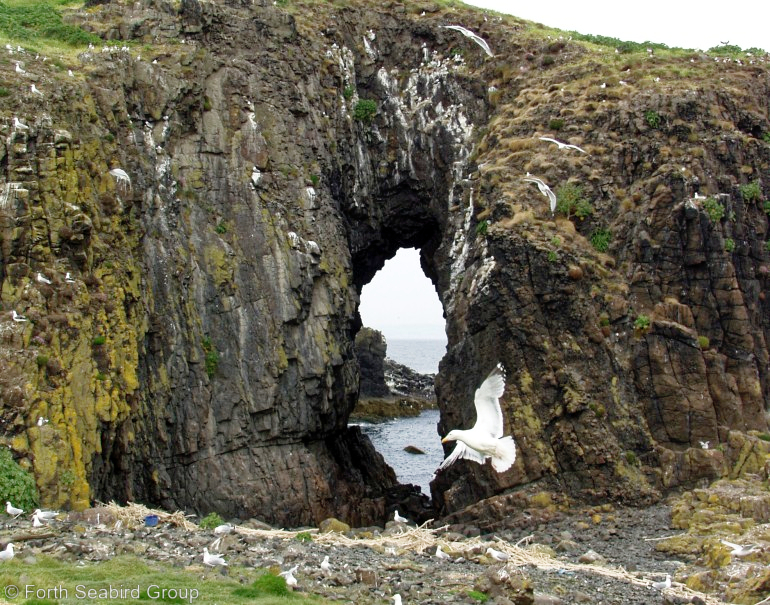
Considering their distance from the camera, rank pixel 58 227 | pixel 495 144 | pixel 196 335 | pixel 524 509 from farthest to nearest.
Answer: pixel 495 144, pixel 196 335, pixel 524 509, pixel 58 227

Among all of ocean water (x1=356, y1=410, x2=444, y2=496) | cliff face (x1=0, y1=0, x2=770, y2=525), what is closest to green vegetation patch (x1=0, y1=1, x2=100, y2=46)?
cliff face (x1=0, y1=0, x2=770, y2=525)

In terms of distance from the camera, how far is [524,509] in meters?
32.4

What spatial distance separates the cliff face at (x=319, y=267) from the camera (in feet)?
101

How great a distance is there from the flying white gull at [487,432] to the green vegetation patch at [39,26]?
22.9 meters

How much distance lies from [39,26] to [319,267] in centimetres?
1639

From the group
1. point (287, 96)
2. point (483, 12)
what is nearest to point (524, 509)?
point (287, 96)

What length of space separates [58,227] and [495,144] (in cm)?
2026

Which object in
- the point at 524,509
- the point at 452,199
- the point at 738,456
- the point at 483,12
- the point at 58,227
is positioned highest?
the point at 483,12

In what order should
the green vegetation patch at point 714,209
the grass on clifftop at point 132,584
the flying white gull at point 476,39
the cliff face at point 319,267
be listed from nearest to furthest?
the grass on clifftop at point 132,584, the cliff face at point 319,267, the green vegetation patch at point 714,209, the flying white gull at point 476,39

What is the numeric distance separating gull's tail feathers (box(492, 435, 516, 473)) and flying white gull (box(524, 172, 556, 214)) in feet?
36.2

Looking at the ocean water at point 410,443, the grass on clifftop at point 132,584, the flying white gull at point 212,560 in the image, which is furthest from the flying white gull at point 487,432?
the ocean water at point 410,443

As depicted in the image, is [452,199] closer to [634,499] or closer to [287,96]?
[287,96]

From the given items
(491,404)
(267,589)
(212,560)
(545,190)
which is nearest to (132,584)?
(212,560)

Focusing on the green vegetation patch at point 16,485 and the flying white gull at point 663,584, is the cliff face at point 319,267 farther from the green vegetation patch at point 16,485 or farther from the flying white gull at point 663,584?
the flying white gull at point 663,584
